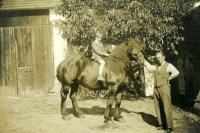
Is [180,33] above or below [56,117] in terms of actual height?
above

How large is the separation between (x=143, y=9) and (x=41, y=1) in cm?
570

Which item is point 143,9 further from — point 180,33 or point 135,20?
point 180,33

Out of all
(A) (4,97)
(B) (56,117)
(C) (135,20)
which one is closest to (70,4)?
(C) (135,20)

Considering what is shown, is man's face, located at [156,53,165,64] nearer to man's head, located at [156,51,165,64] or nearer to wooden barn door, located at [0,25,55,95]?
man's head, located at [156,51,165,64]

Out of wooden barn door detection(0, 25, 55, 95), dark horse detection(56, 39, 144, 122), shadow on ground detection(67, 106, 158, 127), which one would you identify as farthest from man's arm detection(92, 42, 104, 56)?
wooden barn door detection(0, 25, 55, 95)

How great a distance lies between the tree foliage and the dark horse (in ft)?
5.98

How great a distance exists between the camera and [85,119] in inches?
268

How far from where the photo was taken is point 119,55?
632cm

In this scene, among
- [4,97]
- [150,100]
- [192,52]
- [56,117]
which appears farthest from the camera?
[4,97]

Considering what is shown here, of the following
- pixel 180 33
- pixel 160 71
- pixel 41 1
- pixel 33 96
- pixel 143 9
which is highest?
pixel 41 1

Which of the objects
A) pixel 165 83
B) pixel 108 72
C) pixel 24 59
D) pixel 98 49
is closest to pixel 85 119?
pixel 108 72

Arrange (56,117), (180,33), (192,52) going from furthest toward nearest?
(180,33)
(192,52)
(56,117)

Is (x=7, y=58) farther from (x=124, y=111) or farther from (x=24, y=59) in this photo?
(x=124, y=111)

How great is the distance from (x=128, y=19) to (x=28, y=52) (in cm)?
578
